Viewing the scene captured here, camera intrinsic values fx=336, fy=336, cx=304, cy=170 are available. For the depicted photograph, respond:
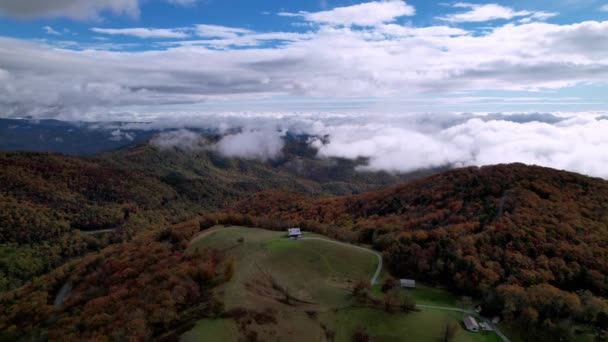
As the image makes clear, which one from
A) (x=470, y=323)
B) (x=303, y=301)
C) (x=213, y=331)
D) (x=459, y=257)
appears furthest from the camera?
(x=459, y=257)

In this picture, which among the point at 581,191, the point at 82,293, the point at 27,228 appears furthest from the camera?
the point at 27,228

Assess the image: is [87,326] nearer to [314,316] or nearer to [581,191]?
[314,316]

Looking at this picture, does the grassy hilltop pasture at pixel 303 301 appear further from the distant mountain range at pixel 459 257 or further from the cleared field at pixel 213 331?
the distant mountain range at pixel 459 257

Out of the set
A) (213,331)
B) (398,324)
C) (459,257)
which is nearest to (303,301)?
(398,324)

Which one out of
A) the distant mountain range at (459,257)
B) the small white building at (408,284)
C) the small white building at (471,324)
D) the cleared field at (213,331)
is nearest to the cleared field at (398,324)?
the small white building at (471,324)

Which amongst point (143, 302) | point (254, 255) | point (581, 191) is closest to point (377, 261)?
point (254, 255)

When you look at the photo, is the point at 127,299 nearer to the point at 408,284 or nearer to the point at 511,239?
the point at 408,284

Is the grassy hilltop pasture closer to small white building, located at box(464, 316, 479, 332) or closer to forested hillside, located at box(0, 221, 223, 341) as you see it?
small white building, located at box(464, 316, 479, 332)
